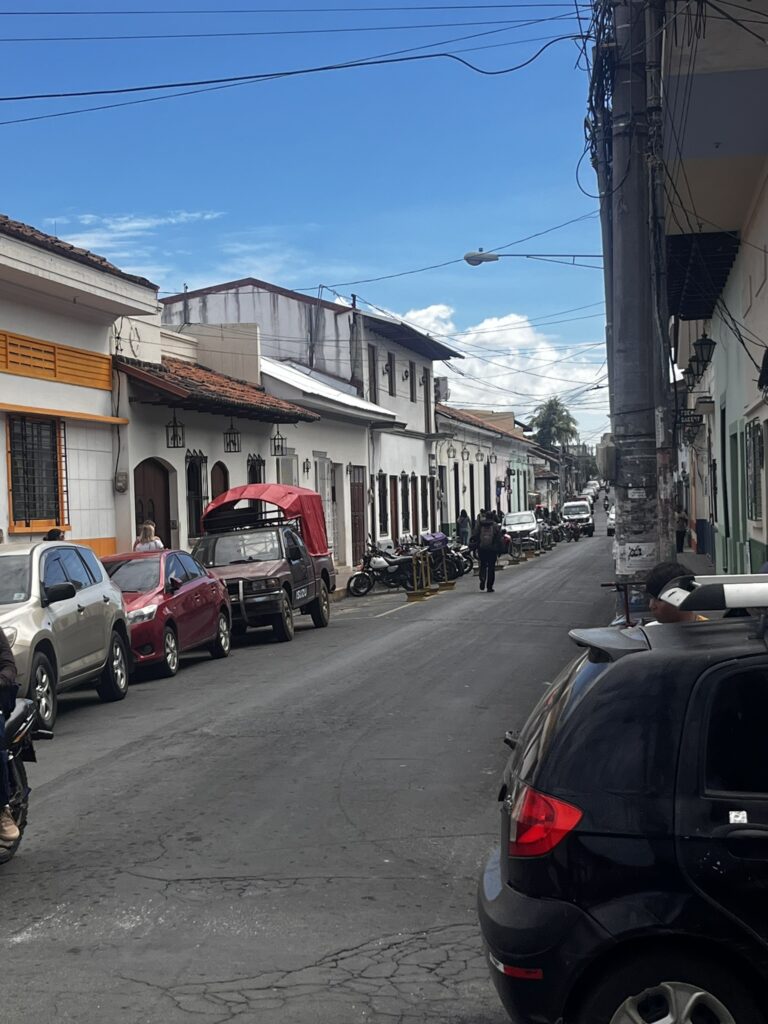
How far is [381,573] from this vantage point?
2844 cm

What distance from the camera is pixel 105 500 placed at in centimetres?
2183

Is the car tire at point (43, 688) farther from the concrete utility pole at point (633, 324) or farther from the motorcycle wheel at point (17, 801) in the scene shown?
the concrete utility pole at point (633, 324)

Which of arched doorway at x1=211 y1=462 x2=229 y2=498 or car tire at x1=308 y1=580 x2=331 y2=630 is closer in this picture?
car tire at x1=308 y1=580 x2=331 y2=630

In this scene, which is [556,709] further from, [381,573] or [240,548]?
[381,573]

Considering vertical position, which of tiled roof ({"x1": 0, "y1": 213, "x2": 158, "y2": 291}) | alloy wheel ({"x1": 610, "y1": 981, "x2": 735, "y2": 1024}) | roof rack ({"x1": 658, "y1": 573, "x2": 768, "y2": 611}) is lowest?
alloy wheel ({"x1": 610, "y1": 981, "x2": 735, "y2": 1024})

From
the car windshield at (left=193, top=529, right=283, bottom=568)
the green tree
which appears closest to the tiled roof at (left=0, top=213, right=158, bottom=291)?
the car windshield at (left=193, top=529, right=283, bottom=568)

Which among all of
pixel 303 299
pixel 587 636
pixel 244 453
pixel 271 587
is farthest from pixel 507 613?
pixel 303 299

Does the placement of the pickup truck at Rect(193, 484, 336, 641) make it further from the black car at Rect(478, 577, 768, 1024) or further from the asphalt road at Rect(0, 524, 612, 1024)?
the black car at Rect(478, 577, 768, 1024)

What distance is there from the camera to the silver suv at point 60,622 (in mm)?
10555

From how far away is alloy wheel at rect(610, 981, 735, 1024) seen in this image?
3.45 meters

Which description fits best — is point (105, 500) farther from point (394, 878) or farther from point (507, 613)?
point (394, 878)

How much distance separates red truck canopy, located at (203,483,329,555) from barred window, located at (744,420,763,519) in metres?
8.15

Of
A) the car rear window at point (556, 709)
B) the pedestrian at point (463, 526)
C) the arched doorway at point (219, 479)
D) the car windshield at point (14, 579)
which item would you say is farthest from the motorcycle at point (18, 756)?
the pedestrian at point (463, 526)

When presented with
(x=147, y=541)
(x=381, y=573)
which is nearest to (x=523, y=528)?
(x=381, y=573)
